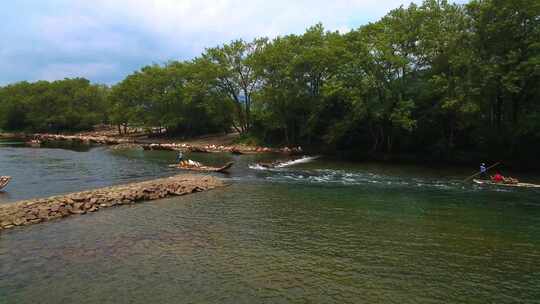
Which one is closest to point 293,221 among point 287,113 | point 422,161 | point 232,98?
point 422,161

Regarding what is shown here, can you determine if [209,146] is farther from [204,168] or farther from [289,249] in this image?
[289,249]

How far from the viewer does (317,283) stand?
1552 cm

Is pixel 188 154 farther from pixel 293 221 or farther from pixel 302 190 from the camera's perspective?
pixel 293 221

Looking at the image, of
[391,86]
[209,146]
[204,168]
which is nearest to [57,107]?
[209,146]

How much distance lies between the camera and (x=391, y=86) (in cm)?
5812

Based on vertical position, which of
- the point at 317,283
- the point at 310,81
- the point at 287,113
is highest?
the point at 310,81

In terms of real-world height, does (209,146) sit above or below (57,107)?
below

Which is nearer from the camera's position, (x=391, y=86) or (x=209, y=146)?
(x=391, y=86)

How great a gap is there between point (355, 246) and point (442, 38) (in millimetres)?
43906

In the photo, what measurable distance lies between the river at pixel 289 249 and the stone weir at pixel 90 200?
4.27 ft

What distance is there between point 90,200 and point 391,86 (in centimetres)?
4428

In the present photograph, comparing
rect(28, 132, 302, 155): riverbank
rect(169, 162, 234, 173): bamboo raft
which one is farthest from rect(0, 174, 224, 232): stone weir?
rect(28, 132, 302, 155): riverbank

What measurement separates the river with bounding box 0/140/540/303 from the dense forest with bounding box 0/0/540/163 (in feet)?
57.2

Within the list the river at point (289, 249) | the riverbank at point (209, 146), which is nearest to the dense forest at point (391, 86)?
the riverbank at point (209, 146)
